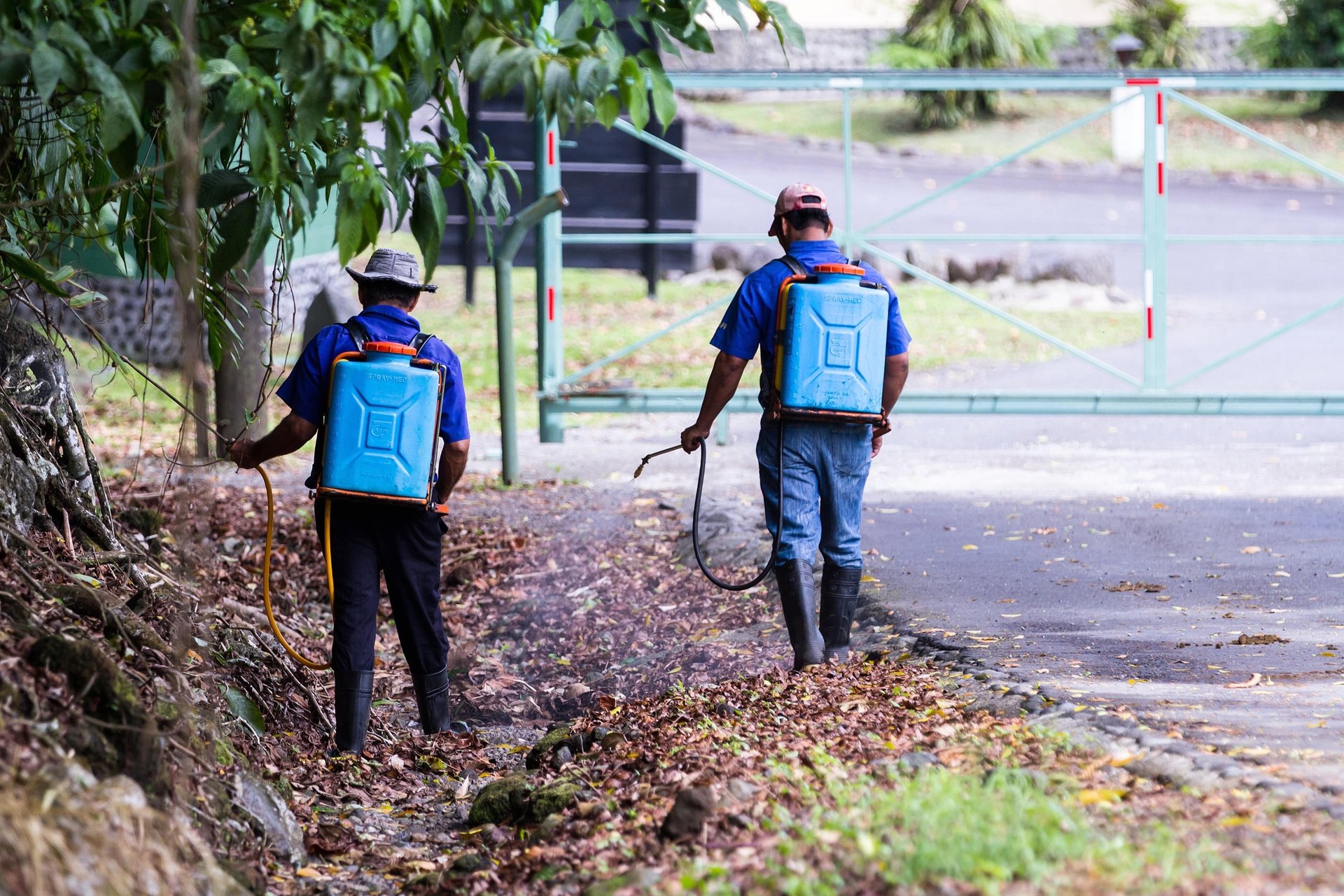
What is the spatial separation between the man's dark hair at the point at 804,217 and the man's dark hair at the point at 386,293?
1.30 m

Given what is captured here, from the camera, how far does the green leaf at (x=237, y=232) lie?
160 inches

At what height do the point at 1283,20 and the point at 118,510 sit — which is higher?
the point at 1283,20

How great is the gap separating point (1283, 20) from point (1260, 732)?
92.5 feet

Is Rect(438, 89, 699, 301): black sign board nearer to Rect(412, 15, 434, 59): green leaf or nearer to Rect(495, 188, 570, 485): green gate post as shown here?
Rect(495, 188, 570, 485): green gate post

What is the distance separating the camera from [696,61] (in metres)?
32.6

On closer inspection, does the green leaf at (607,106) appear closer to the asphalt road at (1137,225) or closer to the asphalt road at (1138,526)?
the asphalt road at (1138,526)

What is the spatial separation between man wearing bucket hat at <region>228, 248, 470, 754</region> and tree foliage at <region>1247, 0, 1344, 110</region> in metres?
25.0

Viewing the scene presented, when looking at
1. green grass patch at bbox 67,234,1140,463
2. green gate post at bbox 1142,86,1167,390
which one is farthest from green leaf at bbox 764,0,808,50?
green grass patch at bbox 67,234,1140,463

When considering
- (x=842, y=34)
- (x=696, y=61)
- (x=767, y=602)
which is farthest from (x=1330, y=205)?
(x=767, y=602)

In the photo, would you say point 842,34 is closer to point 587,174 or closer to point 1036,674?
point 587,174

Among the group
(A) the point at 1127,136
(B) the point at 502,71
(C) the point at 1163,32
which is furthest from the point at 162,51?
(C) the point at 1163,32

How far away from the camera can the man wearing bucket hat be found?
4.88 meters

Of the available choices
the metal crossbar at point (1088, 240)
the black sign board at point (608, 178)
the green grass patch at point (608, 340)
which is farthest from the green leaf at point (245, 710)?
the black sign board at point (608, 178)

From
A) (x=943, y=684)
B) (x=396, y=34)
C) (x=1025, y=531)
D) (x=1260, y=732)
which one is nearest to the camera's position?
(x=396, y=34)
